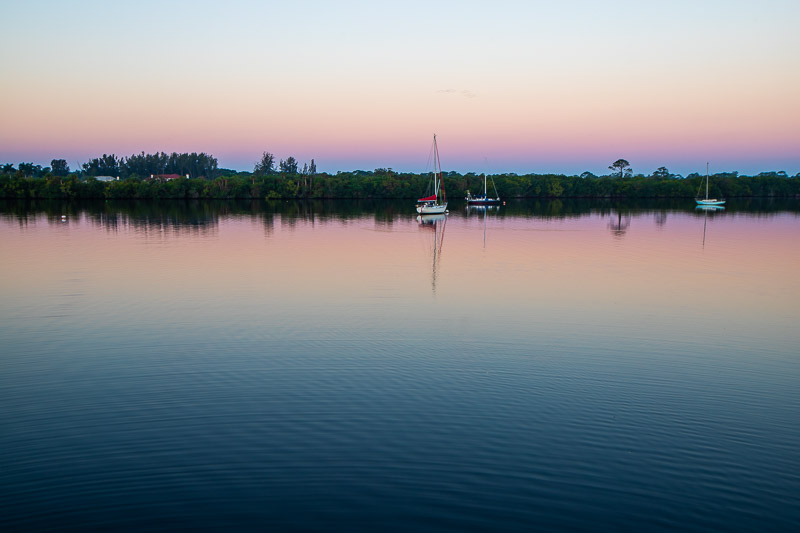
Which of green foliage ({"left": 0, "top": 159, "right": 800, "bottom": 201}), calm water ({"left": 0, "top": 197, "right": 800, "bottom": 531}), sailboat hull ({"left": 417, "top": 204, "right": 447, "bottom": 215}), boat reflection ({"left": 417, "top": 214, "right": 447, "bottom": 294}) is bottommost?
calm water ({"left": 0, "top": 197, "right": 800, "bottom": 531})

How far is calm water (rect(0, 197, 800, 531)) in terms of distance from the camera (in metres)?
6.36

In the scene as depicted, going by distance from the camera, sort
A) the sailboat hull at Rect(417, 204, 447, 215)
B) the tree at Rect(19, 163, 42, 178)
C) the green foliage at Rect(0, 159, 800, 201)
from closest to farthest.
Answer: the sailboat hull at Rect(417, 204, 447, 215) < the green foliage at Rect(0, 159, 800, 201) < the tree at Rect(19, 163, 42, 178)

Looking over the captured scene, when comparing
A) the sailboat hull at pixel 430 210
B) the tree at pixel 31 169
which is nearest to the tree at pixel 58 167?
the tree at pixel 31 169

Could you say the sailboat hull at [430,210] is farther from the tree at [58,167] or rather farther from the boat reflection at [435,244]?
the tree at [58,167]

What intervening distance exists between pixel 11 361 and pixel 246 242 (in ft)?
76.9

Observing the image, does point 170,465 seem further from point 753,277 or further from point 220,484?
point 753,277

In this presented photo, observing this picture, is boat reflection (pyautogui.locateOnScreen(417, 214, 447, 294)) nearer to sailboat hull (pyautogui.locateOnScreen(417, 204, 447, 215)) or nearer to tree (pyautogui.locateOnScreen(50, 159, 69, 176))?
sailboat hull (pyautogui.locateOnScreen(417, 204, 447, 215))

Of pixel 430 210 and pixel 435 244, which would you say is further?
pixel 430 210

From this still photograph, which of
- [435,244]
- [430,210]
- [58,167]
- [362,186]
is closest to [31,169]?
[58,167]

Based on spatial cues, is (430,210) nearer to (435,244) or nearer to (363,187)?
(435,244)

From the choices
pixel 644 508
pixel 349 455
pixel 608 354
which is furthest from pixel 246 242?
pixel 644 508

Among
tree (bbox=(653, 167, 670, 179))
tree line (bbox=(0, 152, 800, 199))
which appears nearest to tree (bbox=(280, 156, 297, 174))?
tree line (bbox=(0, 152, 800, 199))

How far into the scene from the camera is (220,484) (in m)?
6.70

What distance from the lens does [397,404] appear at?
902 centimetres
